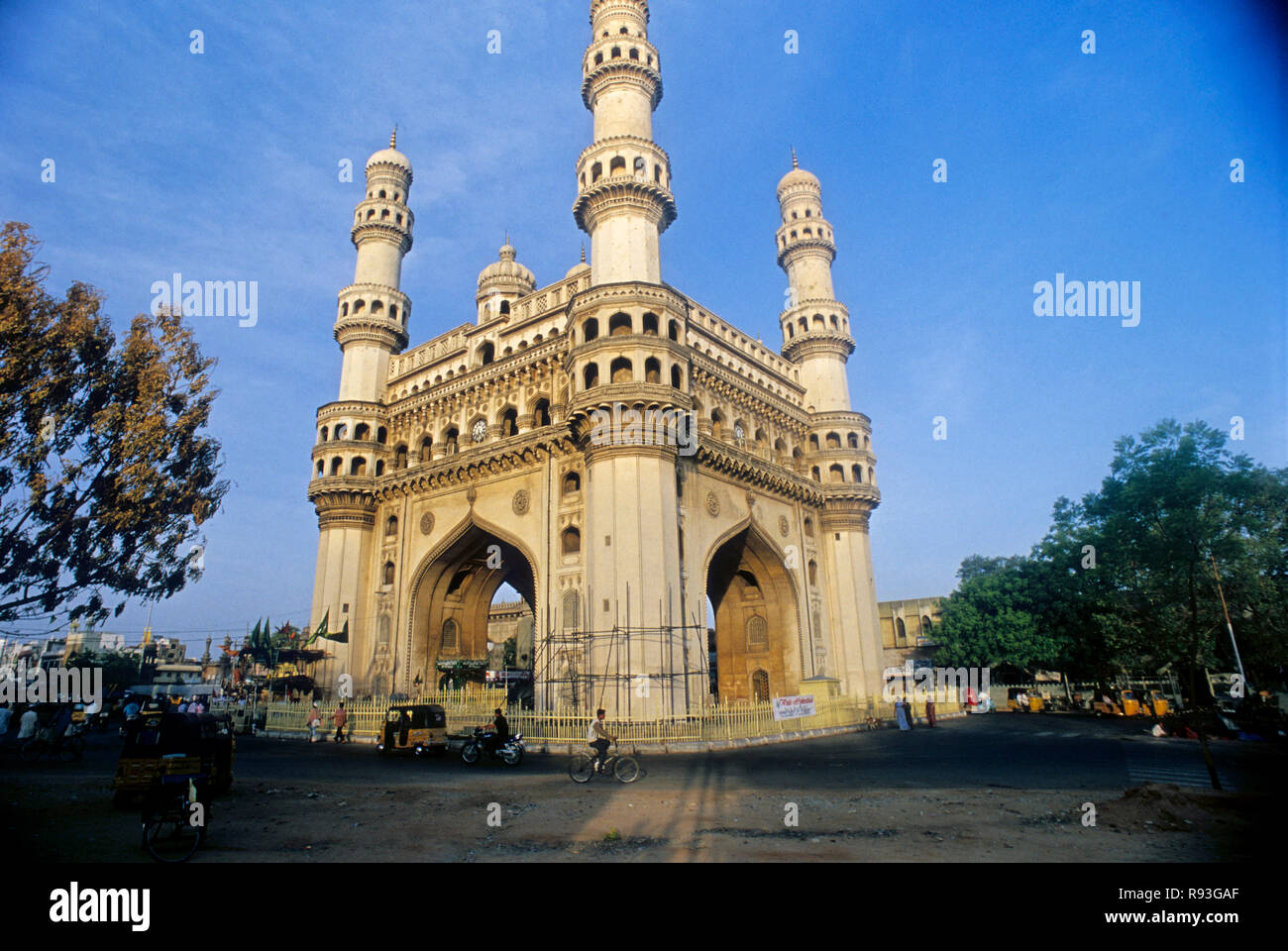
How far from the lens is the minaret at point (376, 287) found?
126ft

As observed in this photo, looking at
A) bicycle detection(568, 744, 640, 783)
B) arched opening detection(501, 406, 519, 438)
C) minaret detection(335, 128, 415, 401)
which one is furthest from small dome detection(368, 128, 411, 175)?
bicycle detection(568, 744, 640, 783)

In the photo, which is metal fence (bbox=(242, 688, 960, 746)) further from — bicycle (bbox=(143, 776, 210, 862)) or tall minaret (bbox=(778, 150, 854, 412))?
tall minaret (bbox=(778, 150, 854, 412))

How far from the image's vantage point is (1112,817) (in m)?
9.41

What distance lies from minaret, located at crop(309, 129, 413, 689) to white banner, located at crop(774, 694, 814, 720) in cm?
2008

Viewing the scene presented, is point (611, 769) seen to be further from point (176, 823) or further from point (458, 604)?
point (458, 604)

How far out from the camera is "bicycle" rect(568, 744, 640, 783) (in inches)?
582

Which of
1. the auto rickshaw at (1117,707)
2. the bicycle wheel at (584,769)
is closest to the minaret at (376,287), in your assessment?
the bicycle wheel at (584,769)

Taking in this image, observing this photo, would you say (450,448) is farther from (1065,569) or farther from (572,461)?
(1065,569)

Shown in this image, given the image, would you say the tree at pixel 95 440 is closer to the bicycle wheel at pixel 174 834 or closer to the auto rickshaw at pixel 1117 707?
the bicycle wheel at pixel 174 834

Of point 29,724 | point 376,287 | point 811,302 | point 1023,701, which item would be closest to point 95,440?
point 29,724

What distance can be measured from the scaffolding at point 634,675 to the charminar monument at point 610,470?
84mm

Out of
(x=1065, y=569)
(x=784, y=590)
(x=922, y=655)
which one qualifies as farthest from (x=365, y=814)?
(x=922, y=655)

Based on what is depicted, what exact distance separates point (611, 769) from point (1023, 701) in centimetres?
3811

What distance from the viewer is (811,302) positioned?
41.0 metres
